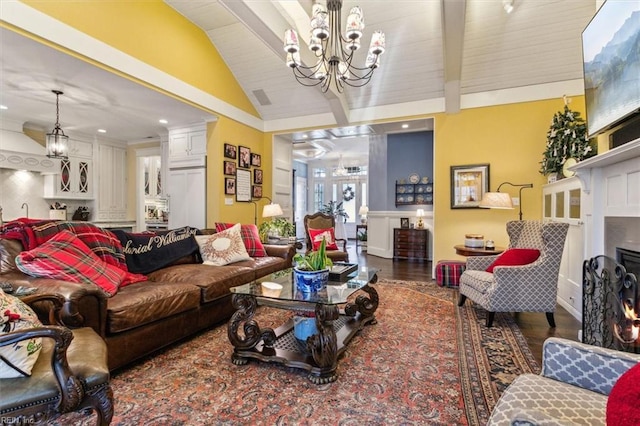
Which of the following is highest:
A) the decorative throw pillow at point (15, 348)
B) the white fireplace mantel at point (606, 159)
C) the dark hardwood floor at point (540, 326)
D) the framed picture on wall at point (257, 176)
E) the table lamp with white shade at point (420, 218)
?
the framed picture on wall at point (257, 176)

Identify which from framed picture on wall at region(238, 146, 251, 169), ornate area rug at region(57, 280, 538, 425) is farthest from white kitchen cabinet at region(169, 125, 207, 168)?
ornate area rug at region(57, 280, 538, 425)

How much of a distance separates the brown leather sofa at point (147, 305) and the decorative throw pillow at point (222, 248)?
25 cm

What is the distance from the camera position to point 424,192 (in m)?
7.00

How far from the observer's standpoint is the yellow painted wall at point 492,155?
14.9 feet

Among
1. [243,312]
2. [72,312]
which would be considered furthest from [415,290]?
[72,312]

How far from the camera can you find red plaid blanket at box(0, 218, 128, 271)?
7.49 ft

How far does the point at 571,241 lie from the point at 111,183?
321 inches

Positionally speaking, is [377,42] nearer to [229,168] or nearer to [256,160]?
[229,168]

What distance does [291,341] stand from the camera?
7.80 feet

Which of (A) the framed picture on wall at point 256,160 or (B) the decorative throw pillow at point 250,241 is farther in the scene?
(A) the framed picture on wall at point 256,160

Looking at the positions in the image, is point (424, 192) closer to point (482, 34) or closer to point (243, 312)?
point (482, 34)

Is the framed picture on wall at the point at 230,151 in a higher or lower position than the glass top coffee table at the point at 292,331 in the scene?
higher

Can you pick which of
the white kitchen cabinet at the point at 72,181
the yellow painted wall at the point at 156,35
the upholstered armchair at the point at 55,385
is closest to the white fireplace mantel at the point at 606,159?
the upholstered armchair at the point at 55,385

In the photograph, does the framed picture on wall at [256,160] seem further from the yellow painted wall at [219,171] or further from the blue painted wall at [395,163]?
the blue painted wall at [395,163]
